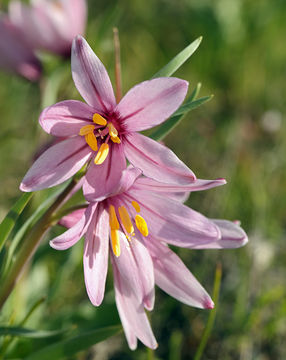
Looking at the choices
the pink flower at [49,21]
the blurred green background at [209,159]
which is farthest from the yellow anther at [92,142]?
the pink flower at [49,21]

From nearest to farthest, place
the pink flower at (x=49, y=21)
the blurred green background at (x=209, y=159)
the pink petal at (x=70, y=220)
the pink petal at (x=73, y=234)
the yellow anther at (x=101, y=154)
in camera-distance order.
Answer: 1. the pink petal at (x=73, y=234)
2. the yellow anther at (x=101, y=154)
3. the pink petal at (x=70, y=220)
4. the blurred green background at (x=209, y=159)
5. the pink flower at (x=49, y=21)

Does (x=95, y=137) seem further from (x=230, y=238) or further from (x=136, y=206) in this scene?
(x=230, y=238)

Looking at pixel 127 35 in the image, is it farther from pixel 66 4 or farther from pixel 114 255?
pixel 114 255

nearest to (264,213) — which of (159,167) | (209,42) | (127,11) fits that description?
(159,167)

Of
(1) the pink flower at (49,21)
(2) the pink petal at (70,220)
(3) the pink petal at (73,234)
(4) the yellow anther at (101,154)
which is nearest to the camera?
(3) the pink petal at (73,234)

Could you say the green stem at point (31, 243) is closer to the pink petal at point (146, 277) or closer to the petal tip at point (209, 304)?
the pink petal at point (146, 277)

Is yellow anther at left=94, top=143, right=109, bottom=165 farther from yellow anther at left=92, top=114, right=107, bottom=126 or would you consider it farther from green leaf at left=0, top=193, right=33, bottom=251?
green leaf at left=0, top=193, right=33, bottom=251
